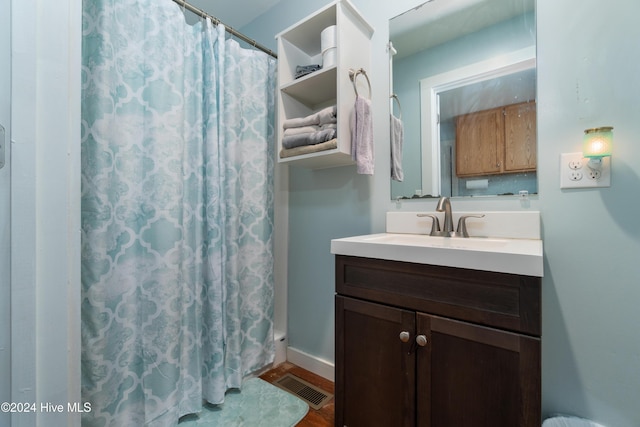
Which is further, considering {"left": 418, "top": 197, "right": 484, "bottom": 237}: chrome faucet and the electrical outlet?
{"left": 418, "top": 197, "right": 484, "bottom": 237}: chrome faucet

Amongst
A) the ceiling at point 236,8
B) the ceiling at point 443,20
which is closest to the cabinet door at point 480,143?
the ceiling at point 443,20

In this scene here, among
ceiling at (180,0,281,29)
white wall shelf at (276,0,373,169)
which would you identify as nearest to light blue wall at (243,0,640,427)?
white wall shelf at (276,0,373,169)

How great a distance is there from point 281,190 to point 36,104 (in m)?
1.26

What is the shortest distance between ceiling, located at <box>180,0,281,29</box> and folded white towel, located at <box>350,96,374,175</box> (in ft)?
3.88

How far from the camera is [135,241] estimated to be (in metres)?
1.13

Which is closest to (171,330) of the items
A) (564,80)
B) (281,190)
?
(281,190)

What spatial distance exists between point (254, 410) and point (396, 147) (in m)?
1.47

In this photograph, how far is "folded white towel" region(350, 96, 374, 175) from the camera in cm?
126

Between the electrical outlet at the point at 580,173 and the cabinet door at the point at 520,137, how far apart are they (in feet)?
0.30

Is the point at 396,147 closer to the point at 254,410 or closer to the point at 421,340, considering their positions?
the point at 421,340

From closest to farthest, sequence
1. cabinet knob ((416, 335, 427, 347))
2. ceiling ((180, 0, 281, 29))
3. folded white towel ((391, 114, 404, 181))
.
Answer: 1. cabinet knob ((416, 335, 427, 347))
2. folded white towel ((391, 114, 404, 181))
3. ceiling ((180, 0, 281, 29))

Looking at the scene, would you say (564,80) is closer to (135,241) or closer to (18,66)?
(18,66)

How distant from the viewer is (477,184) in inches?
45.9

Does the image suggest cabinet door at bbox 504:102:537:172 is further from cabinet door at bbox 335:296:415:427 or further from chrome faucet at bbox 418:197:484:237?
cabinet door at bbox 335:296:415:427
